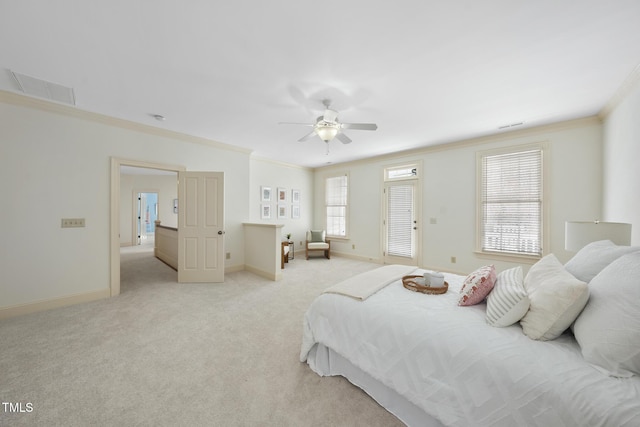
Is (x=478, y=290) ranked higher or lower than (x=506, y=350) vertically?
higher

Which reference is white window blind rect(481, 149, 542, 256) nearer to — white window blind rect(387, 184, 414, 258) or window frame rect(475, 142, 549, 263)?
window frame rect(475, 142, 549, 263)

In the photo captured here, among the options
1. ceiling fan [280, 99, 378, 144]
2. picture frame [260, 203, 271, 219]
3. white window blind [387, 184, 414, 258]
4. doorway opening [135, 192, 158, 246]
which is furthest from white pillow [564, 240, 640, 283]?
doorway opening [135, 192, 158, 246]

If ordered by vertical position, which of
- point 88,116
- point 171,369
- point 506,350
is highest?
point 88,116

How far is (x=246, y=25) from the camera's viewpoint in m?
1.77

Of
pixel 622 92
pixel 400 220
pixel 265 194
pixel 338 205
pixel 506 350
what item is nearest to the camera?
pixel 506 350

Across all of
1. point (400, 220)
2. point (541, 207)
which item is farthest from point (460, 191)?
point (400, 220)

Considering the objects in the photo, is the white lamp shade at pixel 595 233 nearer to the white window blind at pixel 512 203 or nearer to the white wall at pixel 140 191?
the white window blind at pixel 512 203

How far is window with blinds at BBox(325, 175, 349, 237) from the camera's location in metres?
6.51

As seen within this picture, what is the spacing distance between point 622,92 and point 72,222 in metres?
6.84

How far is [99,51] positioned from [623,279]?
3927mm

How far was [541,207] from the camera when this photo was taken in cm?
374

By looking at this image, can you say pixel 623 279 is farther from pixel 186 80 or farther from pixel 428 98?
pixel 186 80

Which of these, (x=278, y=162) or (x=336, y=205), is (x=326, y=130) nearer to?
(x=278, y=162)

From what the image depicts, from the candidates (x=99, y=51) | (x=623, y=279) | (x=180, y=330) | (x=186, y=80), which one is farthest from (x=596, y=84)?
(x=180, y=330)
